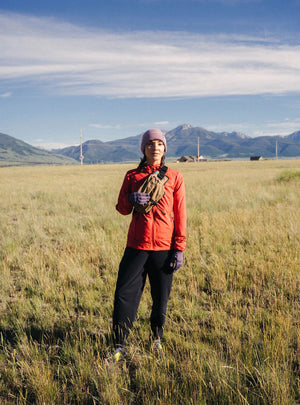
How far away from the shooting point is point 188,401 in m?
2.26

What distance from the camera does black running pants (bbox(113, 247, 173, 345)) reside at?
2.81m

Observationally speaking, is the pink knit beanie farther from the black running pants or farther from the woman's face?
the black running pants

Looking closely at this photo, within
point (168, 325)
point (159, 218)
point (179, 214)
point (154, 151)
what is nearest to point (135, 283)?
point (159, 218)

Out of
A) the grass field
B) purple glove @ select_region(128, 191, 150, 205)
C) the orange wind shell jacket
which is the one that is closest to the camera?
the grass field

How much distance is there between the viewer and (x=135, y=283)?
112 inches

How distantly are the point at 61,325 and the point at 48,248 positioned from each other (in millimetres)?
3523

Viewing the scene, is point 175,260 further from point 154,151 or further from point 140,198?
point 154,151

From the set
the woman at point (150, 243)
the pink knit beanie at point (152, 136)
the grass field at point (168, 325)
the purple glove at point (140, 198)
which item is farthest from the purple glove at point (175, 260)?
the pink knit beanie at point (152, 136)

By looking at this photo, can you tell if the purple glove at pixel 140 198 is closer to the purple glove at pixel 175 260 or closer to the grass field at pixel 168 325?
the purple glove at pixel 175 260

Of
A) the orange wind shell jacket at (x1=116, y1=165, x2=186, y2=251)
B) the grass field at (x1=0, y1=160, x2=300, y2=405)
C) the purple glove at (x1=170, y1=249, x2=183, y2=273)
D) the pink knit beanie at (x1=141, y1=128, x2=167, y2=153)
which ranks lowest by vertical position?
the grass field at (x1=0, y1=160, x2=300, y2=405)

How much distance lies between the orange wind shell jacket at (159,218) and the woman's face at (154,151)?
7cm

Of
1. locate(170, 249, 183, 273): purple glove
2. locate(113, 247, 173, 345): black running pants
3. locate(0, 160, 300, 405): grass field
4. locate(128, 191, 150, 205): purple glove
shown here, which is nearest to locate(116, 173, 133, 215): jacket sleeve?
locate(128, 191, 150, 205): purple glove

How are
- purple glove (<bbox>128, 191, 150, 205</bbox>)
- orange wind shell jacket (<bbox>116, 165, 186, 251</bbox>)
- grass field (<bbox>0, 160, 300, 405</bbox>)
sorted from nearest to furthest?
1. grass field (<bbox>0, 160, 300, 405</bbox>)
2. purple glove (<bbox>128, 191, 150, 205</bbox>)
3. orange wind shell jacket (<bbox>116, 165, 186, 251</bbox>)

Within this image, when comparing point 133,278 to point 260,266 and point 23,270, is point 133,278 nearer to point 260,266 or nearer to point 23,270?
point 260,266
